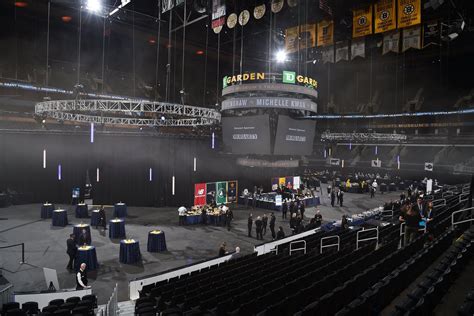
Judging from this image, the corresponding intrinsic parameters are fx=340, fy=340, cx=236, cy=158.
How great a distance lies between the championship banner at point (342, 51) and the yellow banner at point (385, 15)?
5.35 meters

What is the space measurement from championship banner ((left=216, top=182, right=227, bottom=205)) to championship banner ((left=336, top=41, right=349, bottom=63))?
1224 cm

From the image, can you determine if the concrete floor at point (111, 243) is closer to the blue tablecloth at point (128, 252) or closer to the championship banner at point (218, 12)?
the blue tablecloth at point (128, 252)

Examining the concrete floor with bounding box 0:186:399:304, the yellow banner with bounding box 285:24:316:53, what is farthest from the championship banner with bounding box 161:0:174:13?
the concrete floor with bounding box 0:186:399:304

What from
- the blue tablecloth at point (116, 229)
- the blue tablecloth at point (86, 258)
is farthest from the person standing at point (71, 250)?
the blue tablecloth at point (116, 229)

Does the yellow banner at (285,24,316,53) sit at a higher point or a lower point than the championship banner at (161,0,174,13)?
higher

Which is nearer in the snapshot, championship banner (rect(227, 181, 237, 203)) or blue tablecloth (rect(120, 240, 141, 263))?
blue tablecloth (rect(120, 240, 141, 263))

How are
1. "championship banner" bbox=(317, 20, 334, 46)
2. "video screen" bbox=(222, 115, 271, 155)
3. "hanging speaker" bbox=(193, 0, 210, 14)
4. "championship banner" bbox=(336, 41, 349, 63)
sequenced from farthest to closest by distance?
"championship banner" bbox=(336, 41, 349, 63)
"video screen" bbox=(222, 115, 271, 155)
"championship banner" bbox=(317, 20, 334, 46)
"hanging speaker" bbox=(193, 0, 210, 14)

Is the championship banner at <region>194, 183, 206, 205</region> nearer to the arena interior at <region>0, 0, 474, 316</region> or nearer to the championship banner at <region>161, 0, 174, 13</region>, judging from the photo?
the arena interior at <region>0, 0, 474, 316</region>

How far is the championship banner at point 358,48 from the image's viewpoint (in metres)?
21.7

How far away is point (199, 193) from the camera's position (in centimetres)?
2459

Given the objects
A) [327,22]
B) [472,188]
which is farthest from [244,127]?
[472,188]

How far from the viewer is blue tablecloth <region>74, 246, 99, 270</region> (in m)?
11.7

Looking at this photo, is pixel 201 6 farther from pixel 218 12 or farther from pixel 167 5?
pixel 167 5

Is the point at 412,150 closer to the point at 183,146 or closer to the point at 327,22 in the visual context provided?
the point at 327,22
